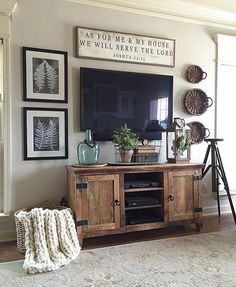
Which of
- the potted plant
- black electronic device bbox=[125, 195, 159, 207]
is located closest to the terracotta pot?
the potted plant

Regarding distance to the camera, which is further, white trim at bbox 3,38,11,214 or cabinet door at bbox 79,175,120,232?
white trim at bbox 3,38,11,214

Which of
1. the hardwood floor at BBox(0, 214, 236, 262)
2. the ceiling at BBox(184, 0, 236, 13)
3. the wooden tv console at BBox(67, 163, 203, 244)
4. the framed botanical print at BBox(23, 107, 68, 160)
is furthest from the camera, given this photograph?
the ceiling at BBox(184, 0, 236, 13)

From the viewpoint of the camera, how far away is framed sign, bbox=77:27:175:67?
332cm

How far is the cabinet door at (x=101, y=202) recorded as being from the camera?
9.40 feet

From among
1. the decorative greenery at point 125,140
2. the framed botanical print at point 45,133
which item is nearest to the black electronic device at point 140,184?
the decorative greenery at point 125,140

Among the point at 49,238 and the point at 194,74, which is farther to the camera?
the point at 194,74

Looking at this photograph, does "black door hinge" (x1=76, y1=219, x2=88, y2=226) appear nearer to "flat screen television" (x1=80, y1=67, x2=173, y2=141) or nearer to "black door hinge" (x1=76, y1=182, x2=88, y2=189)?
"black door hinge" (x1=76, y1=182, x2=88, y2=189)

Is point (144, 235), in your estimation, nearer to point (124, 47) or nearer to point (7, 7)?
point (124, 47)

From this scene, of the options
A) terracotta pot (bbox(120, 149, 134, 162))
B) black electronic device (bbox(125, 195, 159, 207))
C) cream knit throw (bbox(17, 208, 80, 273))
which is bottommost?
cream knit throw (bbox(17, 208, 80, 273))

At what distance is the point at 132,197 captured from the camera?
10.3 ft

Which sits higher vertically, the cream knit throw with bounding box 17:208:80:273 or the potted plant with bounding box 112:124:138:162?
the potted plant with bounding box 112:124:138:162

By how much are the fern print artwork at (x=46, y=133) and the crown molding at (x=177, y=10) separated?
1318mm

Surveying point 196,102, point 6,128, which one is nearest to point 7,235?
point 6,128

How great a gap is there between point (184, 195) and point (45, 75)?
192 cm
